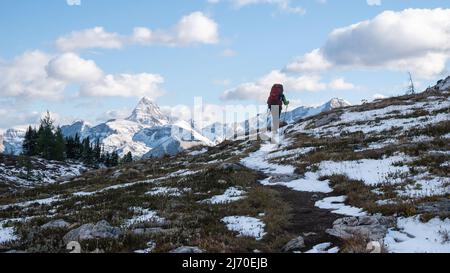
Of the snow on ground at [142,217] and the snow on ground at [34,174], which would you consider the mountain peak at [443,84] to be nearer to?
the snow on ground at [142,217]

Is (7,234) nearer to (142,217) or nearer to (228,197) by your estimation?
(142,217)

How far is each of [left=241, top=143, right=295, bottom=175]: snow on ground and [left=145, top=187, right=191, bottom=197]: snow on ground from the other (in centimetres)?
632

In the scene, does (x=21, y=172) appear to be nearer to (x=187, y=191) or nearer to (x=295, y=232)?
(x=187, y=191)

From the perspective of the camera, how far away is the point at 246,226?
46.5 feet

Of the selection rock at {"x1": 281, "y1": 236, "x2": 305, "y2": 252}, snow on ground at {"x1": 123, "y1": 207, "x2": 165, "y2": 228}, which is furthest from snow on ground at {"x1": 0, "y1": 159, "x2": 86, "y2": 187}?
rock at {"x1": 281, "y1": 236, "x2": 305, "y2": 252}

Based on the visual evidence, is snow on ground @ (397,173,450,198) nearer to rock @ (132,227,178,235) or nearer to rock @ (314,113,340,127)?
rock @ (132,227,178,235)

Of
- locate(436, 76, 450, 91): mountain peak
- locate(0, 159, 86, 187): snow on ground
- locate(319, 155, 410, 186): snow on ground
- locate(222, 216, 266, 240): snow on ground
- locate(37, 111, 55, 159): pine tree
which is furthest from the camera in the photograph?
locate(37, 111, 55, 159): pine tree

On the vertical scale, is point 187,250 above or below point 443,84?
below

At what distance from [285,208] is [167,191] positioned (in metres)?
7.90

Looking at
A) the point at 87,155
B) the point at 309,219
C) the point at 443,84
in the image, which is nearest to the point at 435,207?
the point at 309,219

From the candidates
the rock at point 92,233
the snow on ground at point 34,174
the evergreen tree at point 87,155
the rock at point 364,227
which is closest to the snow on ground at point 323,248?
the rock at point 364,227

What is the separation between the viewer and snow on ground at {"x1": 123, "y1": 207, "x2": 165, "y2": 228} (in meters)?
15.0
